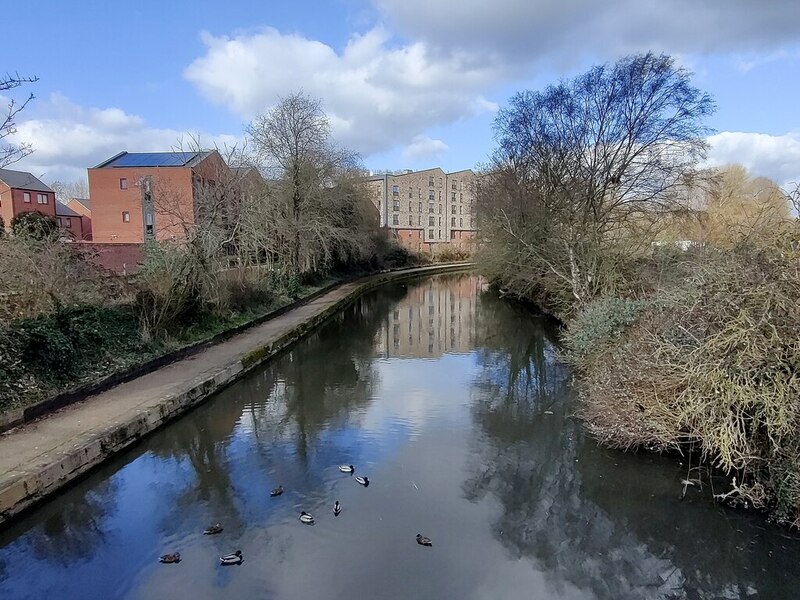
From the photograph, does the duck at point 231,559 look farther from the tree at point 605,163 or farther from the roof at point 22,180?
the roof at point 22,180

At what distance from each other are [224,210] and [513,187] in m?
10.4

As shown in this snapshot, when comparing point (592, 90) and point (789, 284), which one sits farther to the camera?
point (592, 90)

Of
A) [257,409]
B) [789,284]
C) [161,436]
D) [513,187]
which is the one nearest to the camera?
[789,284]

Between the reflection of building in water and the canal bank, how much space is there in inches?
163

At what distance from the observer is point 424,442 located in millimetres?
7262

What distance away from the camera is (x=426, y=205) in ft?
205

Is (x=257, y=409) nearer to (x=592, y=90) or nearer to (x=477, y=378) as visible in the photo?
(x=477, y=378)

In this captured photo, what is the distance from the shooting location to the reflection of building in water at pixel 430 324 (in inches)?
570

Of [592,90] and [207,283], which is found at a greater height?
[592,90]

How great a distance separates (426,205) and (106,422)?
190ft

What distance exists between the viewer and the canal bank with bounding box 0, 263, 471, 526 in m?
5.12

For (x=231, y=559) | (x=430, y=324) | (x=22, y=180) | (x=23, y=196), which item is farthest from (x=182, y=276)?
(x=22, y=180)

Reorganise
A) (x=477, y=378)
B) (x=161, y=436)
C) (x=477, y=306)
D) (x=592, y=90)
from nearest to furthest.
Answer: (x=161, y=436) < (x=477, y=378) < (x=592, y=90) < (x=477, y=306)

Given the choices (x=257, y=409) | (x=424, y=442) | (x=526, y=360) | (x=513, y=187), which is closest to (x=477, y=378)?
(x=526, y=360)
